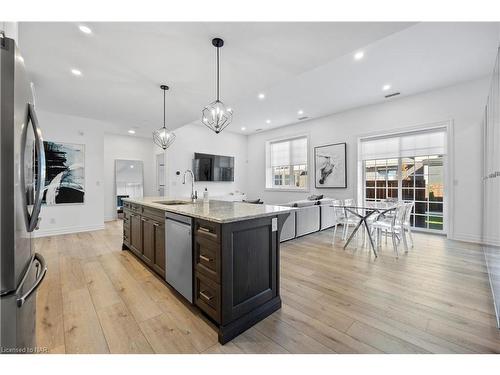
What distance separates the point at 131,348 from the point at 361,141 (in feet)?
19.5

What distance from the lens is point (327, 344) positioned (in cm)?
154

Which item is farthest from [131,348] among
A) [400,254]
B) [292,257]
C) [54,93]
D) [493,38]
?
[493,38]

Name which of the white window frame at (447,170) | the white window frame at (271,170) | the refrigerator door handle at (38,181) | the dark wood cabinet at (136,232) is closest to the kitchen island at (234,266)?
the refrigerator door handle at (38,181)

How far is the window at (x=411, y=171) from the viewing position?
462cm

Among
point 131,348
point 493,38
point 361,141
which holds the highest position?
point 493,38

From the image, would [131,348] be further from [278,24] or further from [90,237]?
[90,237]

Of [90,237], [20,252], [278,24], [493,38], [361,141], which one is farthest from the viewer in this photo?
[361,141]

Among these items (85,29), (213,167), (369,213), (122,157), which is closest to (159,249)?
(85,29)

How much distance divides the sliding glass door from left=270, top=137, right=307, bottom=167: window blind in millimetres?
1962

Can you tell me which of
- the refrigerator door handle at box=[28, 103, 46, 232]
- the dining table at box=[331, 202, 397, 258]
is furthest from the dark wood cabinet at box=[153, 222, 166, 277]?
the dining table at box=[331, 202, 397, 258]

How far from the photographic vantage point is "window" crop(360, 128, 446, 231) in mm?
4617

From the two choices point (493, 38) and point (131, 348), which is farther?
point (493, 38)

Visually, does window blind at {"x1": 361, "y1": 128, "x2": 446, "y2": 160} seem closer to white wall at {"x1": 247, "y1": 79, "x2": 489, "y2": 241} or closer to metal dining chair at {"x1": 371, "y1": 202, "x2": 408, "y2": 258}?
white wall at {"x1": 247, "y1": 79, "x2": 489, "y2": 241}

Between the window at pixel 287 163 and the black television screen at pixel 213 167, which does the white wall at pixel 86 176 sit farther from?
the window at pixel 287 163
